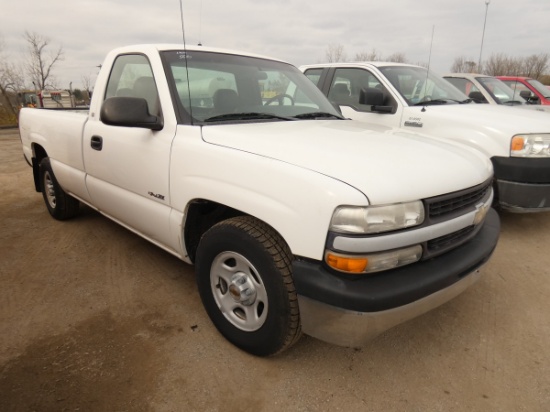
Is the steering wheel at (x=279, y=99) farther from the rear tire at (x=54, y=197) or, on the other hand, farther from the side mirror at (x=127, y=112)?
the rear tire at (x=54, y=197)

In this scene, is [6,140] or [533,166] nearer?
[533,166]

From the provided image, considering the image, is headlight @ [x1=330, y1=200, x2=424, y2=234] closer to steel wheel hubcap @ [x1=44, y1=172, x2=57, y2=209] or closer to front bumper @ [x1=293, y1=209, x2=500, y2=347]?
front bumper @ [x1=293, y1=209, x2=500, y2=347]

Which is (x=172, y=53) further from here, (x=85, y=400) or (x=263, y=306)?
(x=85, y=400)

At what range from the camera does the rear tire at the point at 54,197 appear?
4.32 metres

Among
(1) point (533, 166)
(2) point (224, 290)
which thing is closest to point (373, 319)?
(2) point (224, 290)

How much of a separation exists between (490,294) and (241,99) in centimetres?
241

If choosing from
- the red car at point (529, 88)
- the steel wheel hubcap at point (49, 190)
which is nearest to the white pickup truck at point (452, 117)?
the steel wheel hubcap at point (49, 190)

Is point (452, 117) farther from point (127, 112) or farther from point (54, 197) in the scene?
point (54, 197)

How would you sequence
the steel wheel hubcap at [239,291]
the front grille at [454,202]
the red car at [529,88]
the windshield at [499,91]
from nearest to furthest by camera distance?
the front grille at [454,202], the steel wheel hubcap at [239,291], the windshield at [499,91], the red car at [529,88]

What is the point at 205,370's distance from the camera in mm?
2158

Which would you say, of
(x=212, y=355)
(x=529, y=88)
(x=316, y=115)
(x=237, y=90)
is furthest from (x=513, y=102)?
(x=212, y=355)

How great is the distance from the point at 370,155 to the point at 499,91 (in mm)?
6601

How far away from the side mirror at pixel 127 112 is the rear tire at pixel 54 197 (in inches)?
89.8

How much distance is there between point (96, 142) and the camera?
318 cm
